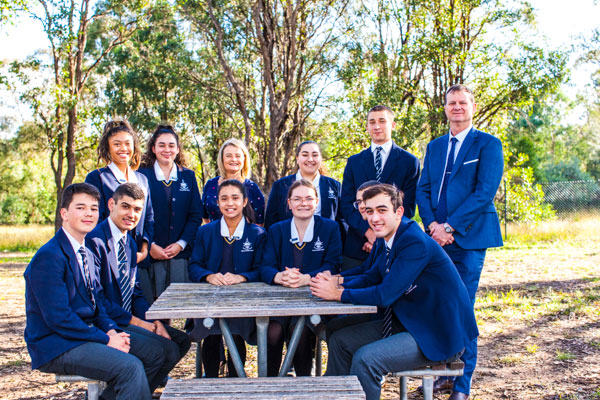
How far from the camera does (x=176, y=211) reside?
460 cm

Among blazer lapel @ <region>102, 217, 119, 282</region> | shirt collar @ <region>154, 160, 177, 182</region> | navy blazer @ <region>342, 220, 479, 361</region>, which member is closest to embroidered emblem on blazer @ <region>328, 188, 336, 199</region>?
shirt collar @ <region>154, 160, 177, 182</region>

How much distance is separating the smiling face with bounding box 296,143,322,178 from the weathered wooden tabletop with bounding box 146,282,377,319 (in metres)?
1.24

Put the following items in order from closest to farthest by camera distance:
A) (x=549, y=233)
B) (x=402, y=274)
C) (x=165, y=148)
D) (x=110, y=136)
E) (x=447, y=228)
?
(x=402, y=274), (x=447, y=228), (x=110, y=136), (x=165, y=148), (x=549, y=233)

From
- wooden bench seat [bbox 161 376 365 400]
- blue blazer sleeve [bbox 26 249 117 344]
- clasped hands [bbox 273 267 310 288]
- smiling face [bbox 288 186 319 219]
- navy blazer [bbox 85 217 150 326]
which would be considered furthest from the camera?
smiling face [bbox 288 186 319 219]

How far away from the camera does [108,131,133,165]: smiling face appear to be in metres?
4.19

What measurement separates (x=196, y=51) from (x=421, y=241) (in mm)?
16061

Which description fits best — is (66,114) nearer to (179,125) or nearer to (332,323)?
(179,125)

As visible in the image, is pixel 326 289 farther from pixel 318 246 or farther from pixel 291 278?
pixel 318 246

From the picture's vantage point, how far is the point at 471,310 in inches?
127

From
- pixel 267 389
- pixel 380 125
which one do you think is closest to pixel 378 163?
pixel 380 125

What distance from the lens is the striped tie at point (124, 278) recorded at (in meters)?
3.61

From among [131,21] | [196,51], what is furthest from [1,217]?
[196,51]

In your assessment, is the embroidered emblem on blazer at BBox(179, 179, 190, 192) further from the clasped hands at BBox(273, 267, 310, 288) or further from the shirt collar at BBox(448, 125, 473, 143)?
the shirt collar at BBox(448, 125, 473, 143)

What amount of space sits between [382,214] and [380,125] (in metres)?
1.53
